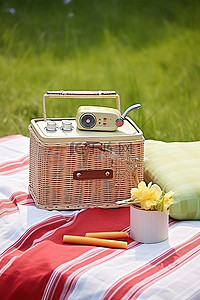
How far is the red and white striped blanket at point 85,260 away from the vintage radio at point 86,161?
45 mm

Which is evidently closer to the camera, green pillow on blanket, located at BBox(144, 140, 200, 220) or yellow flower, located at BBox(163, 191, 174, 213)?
yellow flower, located at BBox(163, 191, 174, 213)

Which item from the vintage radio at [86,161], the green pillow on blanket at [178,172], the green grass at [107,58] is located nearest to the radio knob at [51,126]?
the vintage radio at [86,161]

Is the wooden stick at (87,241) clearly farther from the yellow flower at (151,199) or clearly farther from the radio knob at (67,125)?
the radio knob at (67,125)

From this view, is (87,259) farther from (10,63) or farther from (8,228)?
(10,63)

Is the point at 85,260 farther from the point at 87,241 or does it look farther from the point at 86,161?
the point at 86,161

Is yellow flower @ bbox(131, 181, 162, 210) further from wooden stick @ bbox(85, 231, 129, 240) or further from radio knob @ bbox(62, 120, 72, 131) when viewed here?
radio knob @ bbox(62, 120, 72, 131)

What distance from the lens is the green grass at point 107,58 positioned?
11.5 feet

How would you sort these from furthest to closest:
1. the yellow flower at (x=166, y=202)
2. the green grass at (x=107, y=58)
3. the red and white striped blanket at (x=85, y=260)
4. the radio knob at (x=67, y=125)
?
the green grass at (x=107, y=58) < the radio knob at (x=67, y=125) < the yellow flower at (x=166, y=202) < the red and white striped blanket at (x=85, y=260)

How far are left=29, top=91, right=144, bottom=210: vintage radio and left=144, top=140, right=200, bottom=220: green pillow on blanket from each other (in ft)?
0.29

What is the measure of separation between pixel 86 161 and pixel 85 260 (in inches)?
14.2

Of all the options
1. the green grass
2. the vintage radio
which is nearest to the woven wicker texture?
the vintage radio

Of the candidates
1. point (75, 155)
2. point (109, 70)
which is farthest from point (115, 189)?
point (109, 70)

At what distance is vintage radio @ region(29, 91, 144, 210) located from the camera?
5.64 feet

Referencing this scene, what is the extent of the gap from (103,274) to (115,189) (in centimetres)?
43
